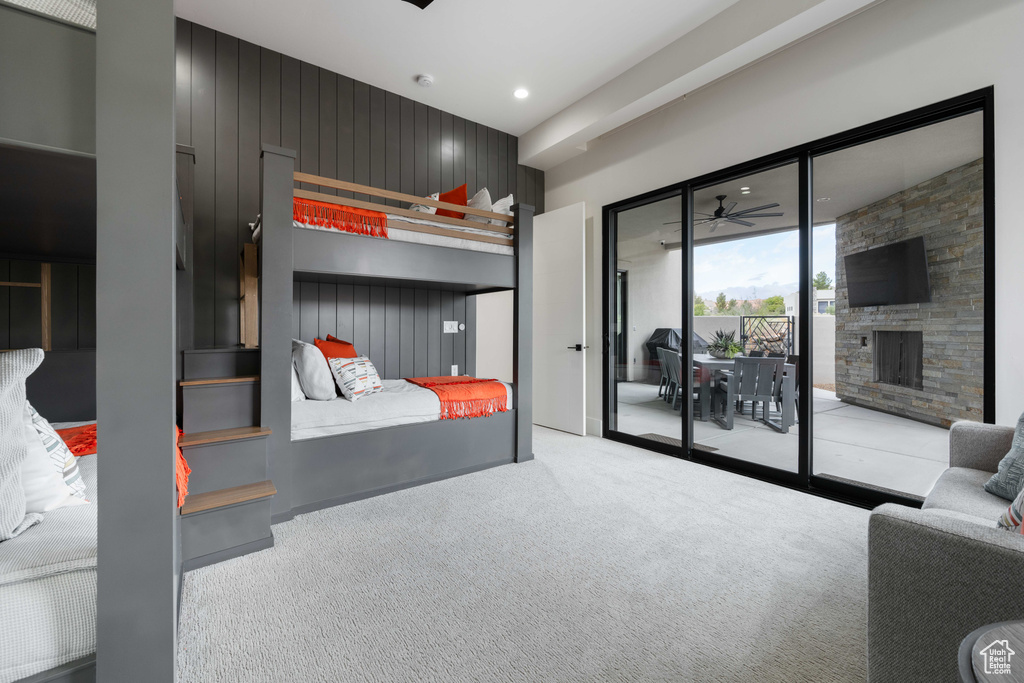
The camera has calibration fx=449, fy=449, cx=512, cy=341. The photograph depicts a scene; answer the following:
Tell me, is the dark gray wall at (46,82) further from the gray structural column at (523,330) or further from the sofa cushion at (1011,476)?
the sofa cushion at (1011,476)

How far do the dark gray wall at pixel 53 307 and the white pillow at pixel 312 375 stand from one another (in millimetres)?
1245

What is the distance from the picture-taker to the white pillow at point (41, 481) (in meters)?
1.25

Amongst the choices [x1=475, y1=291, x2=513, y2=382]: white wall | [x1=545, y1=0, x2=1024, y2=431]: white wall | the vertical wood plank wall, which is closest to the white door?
[x1=475, y1=291, x2=513, y2=382]: white wall

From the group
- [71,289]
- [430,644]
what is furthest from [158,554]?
[71,289]

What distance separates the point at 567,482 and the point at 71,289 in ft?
10.8

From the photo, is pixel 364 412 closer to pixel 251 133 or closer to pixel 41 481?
pixel 41 481

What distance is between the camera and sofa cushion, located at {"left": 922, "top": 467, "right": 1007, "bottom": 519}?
145cm

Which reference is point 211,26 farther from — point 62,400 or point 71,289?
point 62,400

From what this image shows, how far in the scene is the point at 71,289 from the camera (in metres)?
2.67

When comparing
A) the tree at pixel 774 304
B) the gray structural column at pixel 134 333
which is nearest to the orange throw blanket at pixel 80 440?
the gray structural column at pixel 134 333

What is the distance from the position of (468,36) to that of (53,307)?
3.15m

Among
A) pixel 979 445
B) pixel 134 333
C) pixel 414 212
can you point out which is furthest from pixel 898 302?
pixel 134 333

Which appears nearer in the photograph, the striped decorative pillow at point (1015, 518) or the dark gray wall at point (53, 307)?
the striped decorative pillow at point (1015, 518)

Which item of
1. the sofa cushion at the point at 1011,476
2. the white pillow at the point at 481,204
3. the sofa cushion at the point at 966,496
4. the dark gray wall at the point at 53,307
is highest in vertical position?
the white pillow at the point at 481,204
